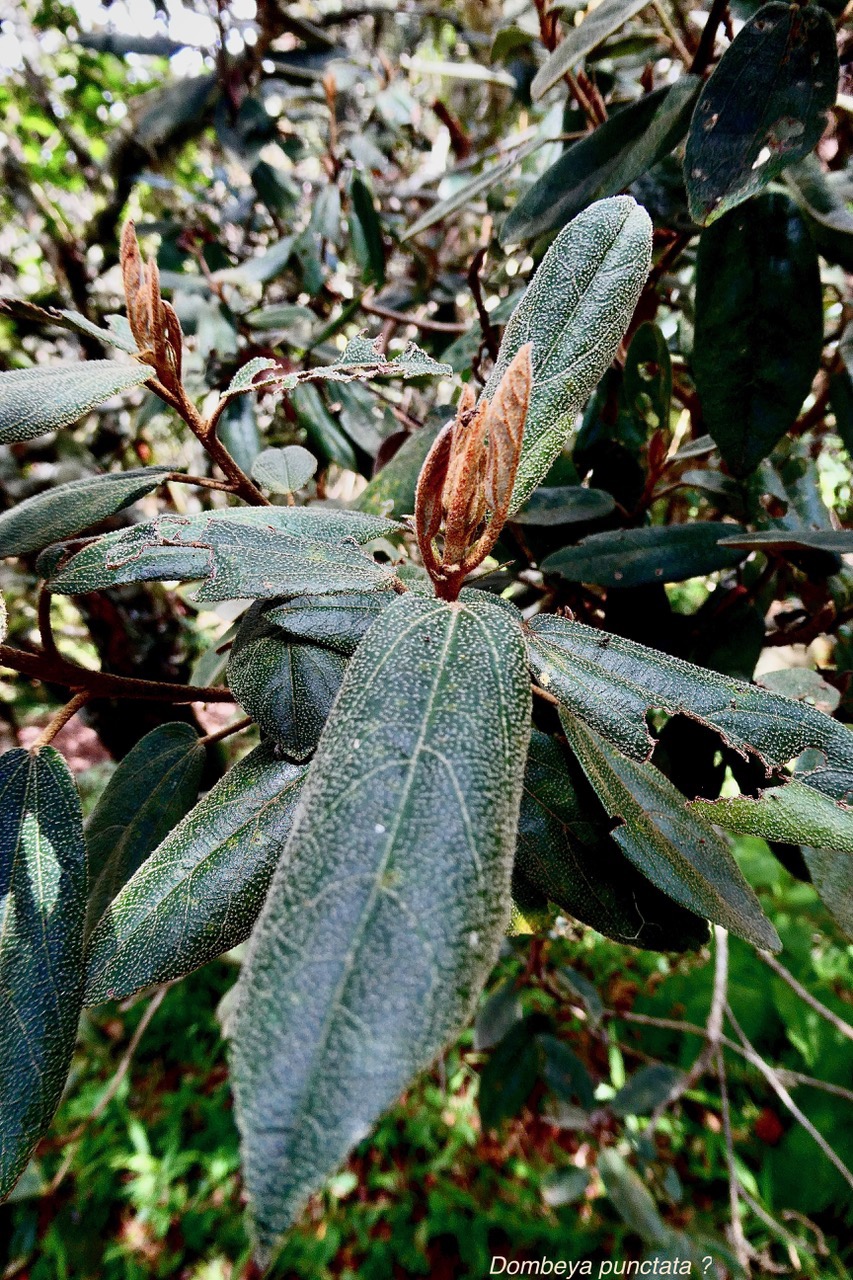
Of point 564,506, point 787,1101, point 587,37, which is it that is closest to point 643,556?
point 564,506

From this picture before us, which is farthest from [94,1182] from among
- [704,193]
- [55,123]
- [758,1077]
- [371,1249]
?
[55,123]

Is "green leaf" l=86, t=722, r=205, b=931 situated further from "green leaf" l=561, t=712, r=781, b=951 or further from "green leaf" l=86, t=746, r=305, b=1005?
"green leaf" l=561, t=712, r=781, b=951

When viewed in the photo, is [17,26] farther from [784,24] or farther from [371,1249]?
[371,1249]

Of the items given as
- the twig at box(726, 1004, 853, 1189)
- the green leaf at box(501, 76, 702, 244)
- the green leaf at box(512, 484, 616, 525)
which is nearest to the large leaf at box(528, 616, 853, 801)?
the green leaf at box(512, 484, 616, 525)

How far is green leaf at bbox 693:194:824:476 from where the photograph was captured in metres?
0.61

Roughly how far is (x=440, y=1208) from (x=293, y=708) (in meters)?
1.85

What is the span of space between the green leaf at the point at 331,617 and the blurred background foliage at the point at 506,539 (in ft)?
0.78

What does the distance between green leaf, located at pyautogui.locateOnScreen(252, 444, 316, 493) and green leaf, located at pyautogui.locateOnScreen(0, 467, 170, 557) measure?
0.31 feet

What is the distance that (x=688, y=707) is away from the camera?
0.38 meters

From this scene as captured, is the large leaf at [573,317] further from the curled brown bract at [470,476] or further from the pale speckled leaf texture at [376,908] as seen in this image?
the pale speckled leaf texture at [376,908]

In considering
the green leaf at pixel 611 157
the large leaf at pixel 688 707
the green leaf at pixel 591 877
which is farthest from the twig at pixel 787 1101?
the green leaf at pixel 611 157

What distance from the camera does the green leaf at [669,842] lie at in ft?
1.33

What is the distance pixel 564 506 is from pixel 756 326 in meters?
0.24

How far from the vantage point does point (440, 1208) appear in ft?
5.56
